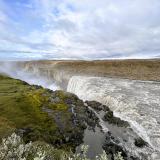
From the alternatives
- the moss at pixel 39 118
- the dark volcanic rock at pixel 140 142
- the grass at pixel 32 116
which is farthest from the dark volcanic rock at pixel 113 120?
the grass at pixel 32 116

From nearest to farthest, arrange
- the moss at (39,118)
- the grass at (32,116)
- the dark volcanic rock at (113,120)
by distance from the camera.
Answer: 1. the grass at (32,116)
2. the moss at (39,118)
3. the dark volcanic rock at (113,120)

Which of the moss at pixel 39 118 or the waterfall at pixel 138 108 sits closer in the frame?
the moss at pixel 39 118

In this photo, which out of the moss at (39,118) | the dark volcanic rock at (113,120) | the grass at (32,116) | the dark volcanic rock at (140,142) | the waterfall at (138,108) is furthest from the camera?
the dark volcanic rock at (113,120)

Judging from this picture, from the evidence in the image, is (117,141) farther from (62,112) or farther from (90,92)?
(90,92)

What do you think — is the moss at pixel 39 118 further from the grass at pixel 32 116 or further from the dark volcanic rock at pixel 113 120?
the dark volcanic rock at pixel 113 120

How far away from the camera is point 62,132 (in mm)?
25609

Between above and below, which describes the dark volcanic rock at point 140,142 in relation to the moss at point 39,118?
below

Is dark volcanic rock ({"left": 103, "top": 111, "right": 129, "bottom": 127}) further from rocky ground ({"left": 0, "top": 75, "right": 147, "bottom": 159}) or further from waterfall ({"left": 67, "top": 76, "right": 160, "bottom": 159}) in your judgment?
waterfall ({"left": 67, "top": 76, "right": 160, "bottom": 159})

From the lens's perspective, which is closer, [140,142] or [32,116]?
[140,142]

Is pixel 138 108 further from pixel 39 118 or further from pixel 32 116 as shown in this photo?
pixel 32 116

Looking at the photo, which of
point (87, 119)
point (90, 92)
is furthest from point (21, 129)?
point (90, 92)

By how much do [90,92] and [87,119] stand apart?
1564 centimetres

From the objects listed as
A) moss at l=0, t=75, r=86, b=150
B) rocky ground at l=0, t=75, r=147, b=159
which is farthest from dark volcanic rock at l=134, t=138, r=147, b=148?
moss at l=0, t=75, r=86, b=150

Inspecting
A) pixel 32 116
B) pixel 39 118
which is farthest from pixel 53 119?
pixel 32 116
